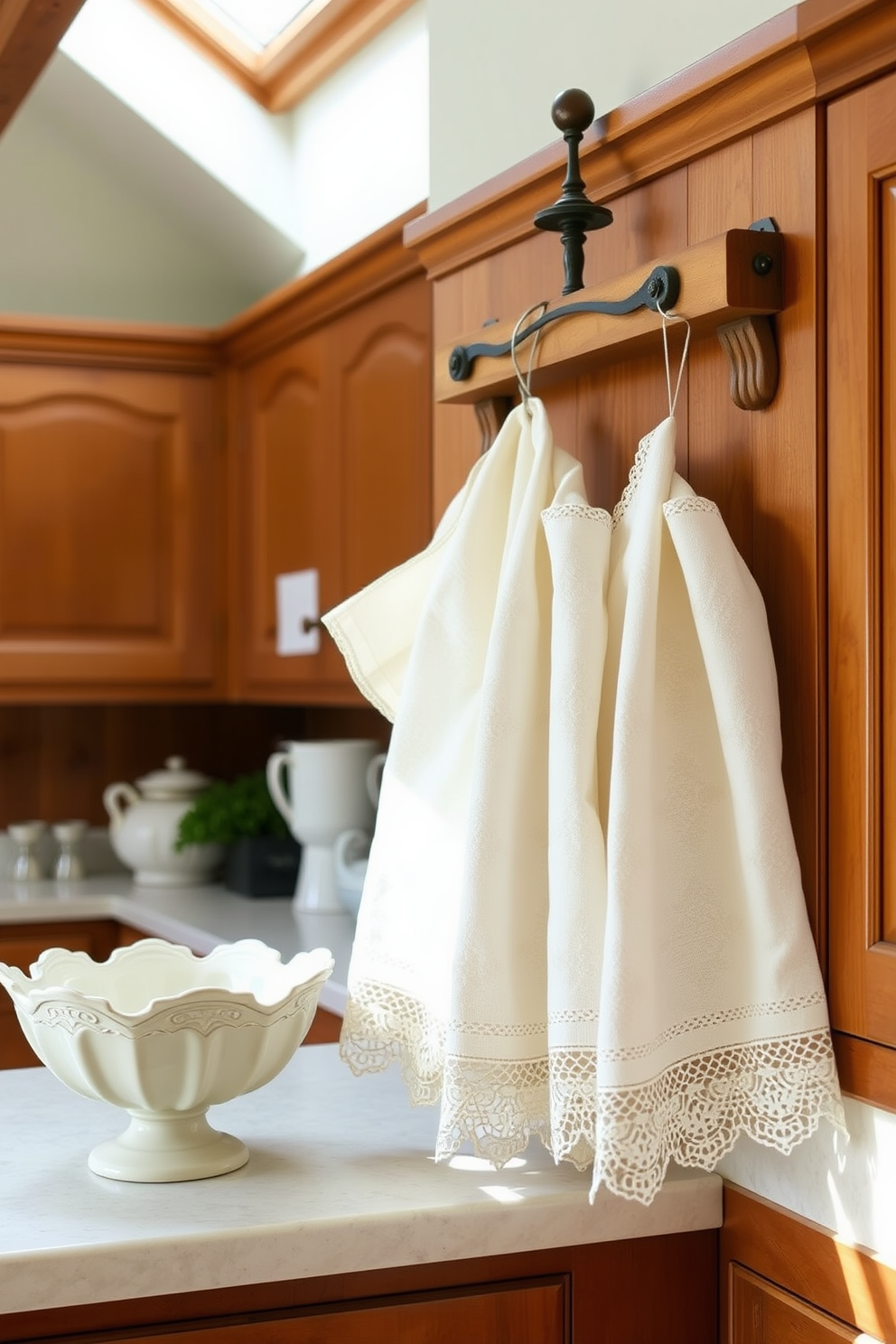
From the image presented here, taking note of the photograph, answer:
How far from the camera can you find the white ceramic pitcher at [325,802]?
104 inches

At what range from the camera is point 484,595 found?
1.16 meters

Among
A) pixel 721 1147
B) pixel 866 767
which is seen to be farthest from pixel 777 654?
pixel 721 1147

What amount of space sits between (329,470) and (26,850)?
3.63 feet

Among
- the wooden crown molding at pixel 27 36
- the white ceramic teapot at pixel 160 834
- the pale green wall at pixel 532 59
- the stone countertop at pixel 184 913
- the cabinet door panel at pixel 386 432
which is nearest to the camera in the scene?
the pale green wall at pixel 532 59

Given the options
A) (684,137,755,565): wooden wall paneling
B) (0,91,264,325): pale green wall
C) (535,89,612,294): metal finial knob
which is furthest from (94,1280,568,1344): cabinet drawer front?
(0,91,264,325): pale green wall

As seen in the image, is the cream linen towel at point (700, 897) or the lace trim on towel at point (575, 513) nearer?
the cream linen towel at point (700, 897)

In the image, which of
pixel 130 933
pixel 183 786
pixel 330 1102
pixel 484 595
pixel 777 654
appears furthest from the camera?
pixel 183 786

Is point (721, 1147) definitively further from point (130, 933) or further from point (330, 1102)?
point (130, 933)

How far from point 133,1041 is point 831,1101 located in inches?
18.8

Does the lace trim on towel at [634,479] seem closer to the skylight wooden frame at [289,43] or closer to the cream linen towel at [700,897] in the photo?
the cream linen towel at [700,897]

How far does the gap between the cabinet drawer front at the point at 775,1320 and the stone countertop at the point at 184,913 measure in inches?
46.1

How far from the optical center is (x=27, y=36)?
1.46 m

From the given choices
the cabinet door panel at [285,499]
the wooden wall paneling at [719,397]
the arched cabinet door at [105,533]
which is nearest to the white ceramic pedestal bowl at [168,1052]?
the wooden wall paneling at [719,397]

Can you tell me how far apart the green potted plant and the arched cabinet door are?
0.23 meters
